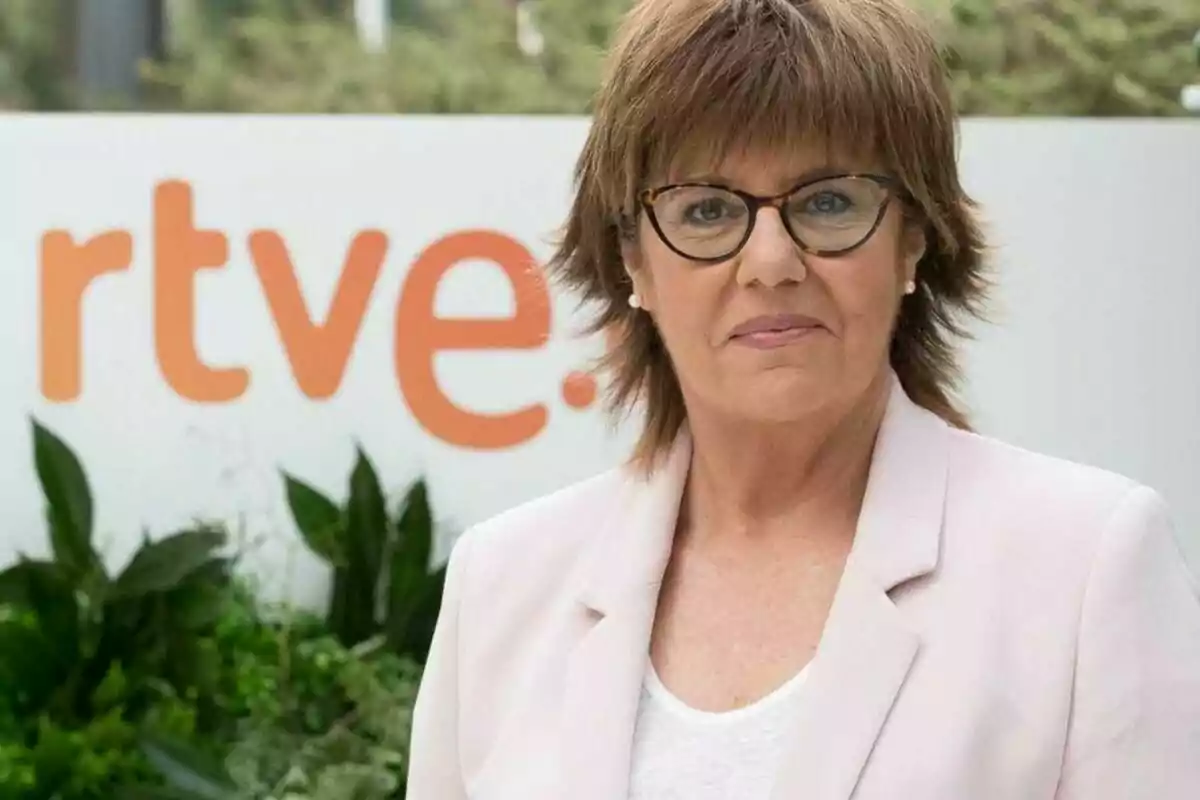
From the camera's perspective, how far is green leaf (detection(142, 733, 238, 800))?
207 cm

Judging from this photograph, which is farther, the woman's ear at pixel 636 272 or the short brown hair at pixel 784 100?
the woman's ear at pixel 636 272

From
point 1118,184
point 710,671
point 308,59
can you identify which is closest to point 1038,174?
point 1118,184

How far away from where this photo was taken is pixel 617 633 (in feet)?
3.68

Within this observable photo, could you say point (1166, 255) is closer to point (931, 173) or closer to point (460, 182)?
point (460, 182)

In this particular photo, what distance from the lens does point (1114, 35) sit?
243 centimetres

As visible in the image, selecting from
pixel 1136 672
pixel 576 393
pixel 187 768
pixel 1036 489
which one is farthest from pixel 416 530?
pixel 1136 672

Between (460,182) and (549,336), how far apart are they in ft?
1.05

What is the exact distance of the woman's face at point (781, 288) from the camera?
1020mm

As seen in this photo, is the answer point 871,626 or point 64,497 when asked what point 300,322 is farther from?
point 871,626

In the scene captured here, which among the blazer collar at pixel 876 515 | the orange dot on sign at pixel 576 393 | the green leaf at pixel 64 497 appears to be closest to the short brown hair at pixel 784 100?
the blazer collar at pixel 876 515

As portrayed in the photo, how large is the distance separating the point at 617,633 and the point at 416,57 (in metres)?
1.61

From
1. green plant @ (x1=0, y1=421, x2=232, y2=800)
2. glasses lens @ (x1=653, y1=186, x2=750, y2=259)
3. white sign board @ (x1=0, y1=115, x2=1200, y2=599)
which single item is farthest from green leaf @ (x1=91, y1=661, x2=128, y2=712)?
glasses lens @ (x1=653, y1=186, x2=750, y2=259)

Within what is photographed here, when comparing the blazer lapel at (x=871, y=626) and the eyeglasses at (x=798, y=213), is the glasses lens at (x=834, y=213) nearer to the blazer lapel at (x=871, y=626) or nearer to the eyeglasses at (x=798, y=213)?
the eyeglasses at (x=798, y=213)

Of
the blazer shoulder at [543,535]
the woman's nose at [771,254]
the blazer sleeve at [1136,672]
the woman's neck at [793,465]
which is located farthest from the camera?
the blazer shoulder at [543,535]
